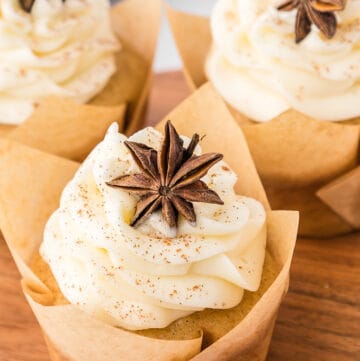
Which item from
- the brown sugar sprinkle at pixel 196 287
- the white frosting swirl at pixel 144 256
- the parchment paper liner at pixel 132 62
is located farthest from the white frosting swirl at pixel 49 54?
the brown sugar sprinkle at pixel 196 287

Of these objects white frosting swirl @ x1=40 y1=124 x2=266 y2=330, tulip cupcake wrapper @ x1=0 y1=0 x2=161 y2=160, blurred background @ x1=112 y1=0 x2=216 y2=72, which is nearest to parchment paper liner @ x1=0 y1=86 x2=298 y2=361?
white frosting swirl @ x1=40 y1=124 x2=266 y2=330

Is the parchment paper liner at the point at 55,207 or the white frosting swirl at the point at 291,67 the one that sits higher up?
the white frosting swirl at the point at 291,67

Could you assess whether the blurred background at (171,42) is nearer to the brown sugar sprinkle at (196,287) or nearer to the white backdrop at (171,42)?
the white backdrop at (171,42)

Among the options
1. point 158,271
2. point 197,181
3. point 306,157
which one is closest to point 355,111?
point 306,157

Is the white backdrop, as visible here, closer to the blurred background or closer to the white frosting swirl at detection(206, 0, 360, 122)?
the blurred background

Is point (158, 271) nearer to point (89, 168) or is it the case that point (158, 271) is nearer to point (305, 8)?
point (89, 168)

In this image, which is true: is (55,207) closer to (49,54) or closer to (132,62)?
(49,54)
